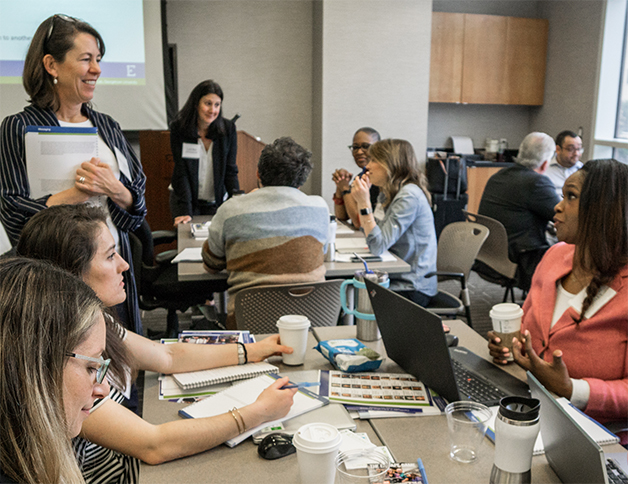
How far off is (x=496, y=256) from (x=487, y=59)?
371cm

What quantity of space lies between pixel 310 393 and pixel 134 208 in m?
1.13

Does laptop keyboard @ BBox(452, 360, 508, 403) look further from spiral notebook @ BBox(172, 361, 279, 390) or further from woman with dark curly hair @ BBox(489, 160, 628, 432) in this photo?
spiral notebook @ BBox(172, 361, 279, 390)

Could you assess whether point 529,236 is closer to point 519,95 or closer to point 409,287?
point 409,287

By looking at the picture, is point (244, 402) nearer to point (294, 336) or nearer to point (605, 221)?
point (294, 336)

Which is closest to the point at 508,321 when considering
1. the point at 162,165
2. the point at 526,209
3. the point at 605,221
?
the point at 605,221

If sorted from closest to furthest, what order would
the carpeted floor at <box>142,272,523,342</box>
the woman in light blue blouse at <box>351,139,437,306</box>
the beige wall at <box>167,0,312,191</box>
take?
the woman in light blue blouse at <box>351,139,437,306</box>, the carpeted floor at <box>142,272,523,342</box>, the beige wall at <box>167,0,312,191</box>

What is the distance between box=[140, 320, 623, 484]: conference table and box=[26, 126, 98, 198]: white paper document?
0.96m

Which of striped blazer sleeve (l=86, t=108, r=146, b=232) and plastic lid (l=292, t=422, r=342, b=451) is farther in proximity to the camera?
striped blazer sleeve (l=86, t=108, r=146, b=232)

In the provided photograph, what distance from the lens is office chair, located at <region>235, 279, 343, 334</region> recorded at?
211 centimetres

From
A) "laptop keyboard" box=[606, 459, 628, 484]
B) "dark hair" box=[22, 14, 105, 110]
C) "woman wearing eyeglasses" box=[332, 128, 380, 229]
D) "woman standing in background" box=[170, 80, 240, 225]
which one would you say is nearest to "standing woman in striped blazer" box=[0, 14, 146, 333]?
"dark hair" box=[22, 14, 105, 110]

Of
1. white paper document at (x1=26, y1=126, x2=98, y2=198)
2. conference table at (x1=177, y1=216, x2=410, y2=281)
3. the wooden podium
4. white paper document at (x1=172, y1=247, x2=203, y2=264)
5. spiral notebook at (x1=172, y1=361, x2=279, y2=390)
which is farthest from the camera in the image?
the wooden podium

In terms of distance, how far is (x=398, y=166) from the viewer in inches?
120

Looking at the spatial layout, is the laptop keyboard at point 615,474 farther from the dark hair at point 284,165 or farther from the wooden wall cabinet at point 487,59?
the wooden wall cabinet at point 487,59

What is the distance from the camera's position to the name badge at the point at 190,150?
12.9 feet
